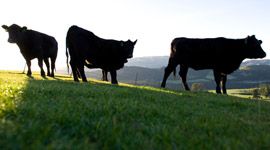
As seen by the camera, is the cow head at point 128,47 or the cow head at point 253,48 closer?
the cow head at point 128,47

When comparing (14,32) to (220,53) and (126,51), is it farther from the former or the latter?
(220,53)

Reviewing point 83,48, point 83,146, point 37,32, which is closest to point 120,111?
point 83,146

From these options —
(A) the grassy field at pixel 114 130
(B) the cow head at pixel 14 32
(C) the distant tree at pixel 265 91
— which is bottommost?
(C) the distant tree at pixel 265 91

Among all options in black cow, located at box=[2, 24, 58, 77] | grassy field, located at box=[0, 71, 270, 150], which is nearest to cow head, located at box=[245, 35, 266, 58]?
black cow, located at box=[2, 24, 58, 77]

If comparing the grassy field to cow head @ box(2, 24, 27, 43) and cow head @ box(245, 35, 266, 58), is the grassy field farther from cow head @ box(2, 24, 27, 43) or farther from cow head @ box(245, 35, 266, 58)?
cow head @ box(2, 24, 27, 43)

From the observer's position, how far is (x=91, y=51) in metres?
21.8

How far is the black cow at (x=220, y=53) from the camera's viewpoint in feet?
76.9

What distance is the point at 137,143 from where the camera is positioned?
16.3 ft

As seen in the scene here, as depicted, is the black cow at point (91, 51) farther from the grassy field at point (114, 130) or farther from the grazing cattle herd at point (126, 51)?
the grassy field at point (114, 130)

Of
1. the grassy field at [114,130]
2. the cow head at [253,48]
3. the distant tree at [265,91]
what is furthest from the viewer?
the distant tree at [265,91]

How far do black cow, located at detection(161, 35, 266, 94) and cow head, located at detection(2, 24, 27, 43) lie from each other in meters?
11.9

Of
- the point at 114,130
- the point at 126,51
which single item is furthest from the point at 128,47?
the point at 114,130

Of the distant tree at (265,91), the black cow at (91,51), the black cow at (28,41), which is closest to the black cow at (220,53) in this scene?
the black cow at (91,51)

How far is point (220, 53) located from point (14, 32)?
14.8 metres
